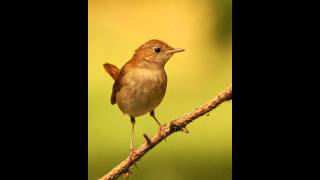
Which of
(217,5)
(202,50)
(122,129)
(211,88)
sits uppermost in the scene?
(217,5)

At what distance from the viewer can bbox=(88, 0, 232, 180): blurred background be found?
3.02 meters

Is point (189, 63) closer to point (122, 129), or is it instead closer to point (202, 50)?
point (202, 50)

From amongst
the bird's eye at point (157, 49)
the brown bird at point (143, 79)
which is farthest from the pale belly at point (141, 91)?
the bird's eye at point (157, 49)

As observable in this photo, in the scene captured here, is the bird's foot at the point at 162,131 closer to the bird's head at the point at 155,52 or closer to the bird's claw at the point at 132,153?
the bird's claw at the point at 132,153

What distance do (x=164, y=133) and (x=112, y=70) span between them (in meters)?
0.45

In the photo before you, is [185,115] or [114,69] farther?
[114,69]

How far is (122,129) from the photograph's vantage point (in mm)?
3102

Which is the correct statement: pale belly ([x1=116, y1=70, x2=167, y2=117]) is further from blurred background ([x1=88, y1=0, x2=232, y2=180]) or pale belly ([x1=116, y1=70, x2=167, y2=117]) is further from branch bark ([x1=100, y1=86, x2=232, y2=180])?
branch bark ([x1=100, y1=86, x2=232, y2=180])

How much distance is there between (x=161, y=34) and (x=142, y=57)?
0.16 m

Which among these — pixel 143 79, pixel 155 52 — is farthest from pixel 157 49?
pixel 143 79

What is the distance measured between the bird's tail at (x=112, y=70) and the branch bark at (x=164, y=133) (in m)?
0.39

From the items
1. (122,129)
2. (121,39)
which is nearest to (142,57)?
(121,39)

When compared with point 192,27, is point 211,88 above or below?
below

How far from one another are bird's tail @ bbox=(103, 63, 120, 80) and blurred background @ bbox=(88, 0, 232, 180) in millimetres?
24
